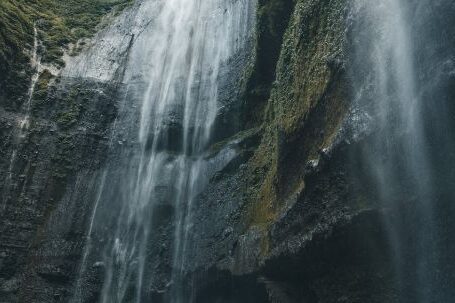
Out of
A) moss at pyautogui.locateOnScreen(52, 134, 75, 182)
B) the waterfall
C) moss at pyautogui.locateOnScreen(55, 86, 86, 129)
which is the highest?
moss at pyautogui.locateOnScreen(55, 86, 86, 129)

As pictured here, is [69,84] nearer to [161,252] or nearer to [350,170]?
[161,252]

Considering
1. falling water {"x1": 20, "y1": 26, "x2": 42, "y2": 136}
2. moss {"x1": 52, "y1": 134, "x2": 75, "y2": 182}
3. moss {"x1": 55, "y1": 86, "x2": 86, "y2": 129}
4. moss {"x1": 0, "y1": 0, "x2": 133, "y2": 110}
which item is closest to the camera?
moss {"x1": 52, "y1": 134, "x2": 75, "y2": 182}

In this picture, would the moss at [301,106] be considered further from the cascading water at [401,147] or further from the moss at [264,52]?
the moss at [264,52]

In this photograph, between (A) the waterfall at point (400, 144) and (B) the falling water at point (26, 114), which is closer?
(A) the waterfall at point (400, 144)

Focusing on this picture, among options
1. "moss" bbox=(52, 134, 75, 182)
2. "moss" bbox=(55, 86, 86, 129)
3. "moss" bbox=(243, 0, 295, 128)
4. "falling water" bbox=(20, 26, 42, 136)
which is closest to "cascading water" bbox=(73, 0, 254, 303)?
"moss" bbox=(52, 134, 75, 182)

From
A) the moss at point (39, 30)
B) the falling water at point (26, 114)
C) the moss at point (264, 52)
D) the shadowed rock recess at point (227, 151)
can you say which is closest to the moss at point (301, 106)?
the shadowed rock recess at point (227, 151)

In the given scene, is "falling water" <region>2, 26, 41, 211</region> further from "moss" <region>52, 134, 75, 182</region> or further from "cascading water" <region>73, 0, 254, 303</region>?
"cascading water" <region>73, 0, 254, 303</region>
